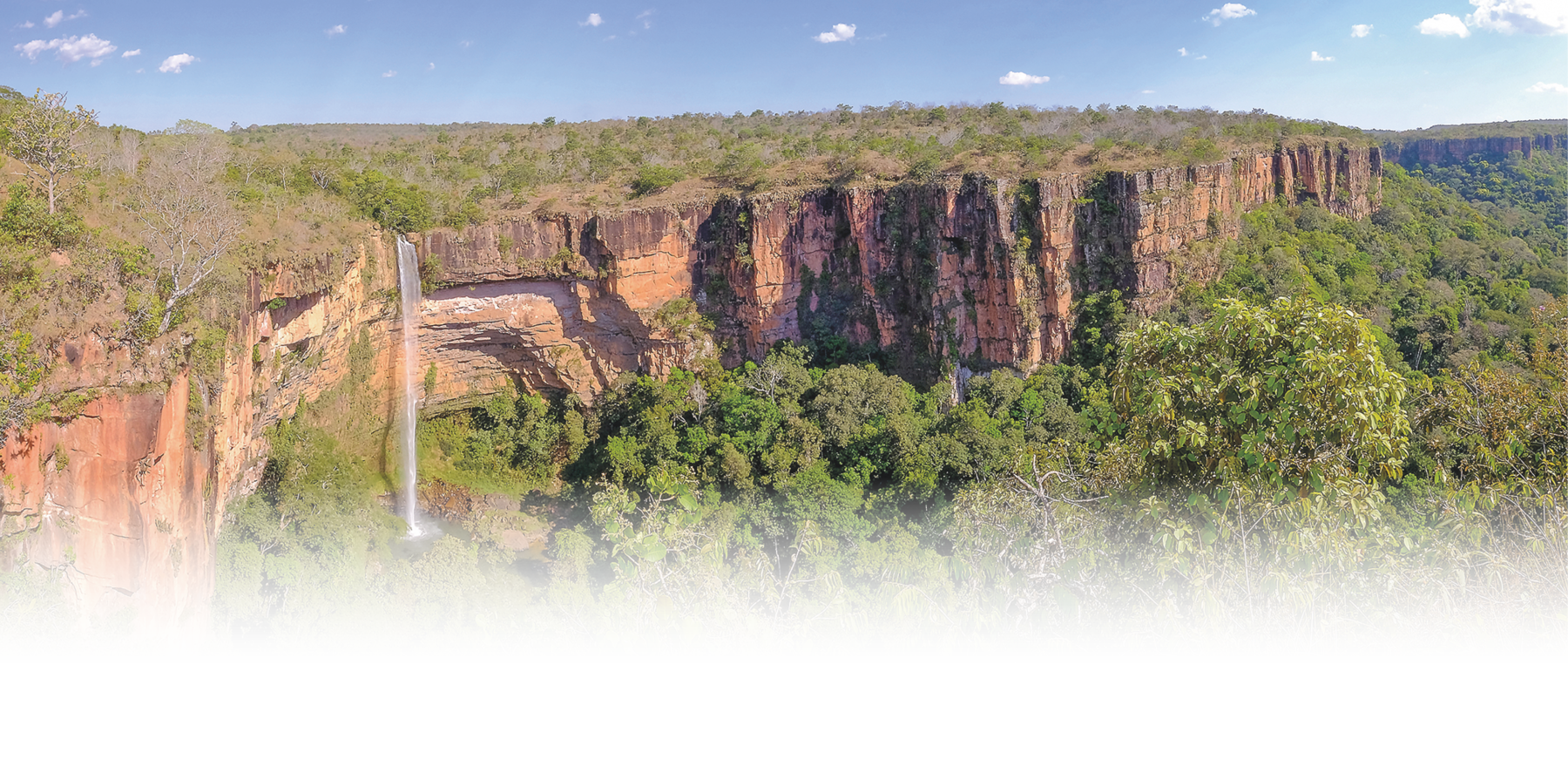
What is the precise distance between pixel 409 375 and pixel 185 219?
8551 mm

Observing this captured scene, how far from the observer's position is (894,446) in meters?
17.2

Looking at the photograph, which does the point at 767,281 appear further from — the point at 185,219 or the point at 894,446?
the point at 185,219

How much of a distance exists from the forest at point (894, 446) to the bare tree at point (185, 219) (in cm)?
10

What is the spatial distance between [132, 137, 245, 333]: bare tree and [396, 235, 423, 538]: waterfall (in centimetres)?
408

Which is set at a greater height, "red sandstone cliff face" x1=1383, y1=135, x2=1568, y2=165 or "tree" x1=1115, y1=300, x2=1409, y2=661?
"red sandstone cliff face" x1=1383, y1=135, x2=1568, y2=165

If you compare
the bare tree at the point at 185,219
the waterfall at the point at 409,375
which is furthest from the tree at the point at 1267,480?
the waterfall at the point at 409,375

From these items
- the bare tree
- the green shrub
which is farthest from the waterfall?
the green shrub

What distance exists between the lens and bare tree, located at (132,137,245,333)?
1103cm

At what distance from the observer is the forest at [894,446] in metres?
3.82

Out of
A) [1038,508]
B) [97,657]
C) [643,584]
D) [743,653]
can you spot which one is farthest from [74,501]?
[1038,508]

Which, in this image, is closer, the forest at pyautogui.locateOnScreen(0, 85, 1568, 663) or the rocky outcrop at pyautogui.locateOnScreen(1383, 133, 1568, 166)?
the forest at pyautogui.locateOnScreen(0, 85, 1568, 663)

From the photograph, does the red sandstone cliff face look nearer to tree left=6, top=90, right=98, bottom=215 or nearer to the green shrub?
the green shrub

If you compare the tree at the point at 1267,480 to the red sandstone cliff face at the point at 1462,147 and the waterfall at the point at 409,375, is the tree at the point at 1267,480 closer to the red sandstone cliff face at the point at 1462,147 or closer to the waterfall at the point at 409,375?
the waterfall at the point at 409,375
